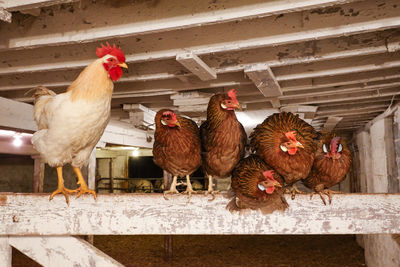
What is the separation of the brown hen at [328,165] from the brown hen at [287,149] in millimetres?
158

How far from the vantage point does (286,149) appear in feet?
4.94

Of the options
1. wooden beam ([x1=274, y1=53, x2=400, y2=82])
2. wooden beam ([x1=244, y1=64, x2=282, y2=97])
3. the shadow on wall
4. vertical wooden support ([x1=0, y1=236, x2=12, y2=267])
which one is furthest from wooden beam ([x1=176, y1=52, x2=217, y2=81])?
the shadow on wall

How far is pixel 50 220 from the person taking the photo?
143 cm

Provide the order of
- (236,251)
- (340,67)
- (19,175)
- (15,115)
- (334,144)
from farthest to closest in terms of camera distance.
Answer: (19,175), (236,251), (15,115), (340,67), (334,144)

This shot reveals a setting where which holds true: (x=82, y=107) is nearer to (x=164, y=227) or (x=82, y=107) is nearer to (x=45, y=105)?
(x=45, y=105)

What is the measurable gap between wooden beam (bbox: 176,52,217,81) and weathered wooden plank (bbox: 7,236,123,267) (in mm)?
1260

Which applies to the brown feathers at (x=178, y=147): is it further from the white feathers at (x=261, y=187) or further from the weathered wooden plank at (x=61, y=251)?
the weathered wooden plank at (x=61, y=251)

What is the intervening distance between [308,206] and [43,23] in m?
1.79

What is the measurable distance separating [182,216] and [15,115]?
2.79m

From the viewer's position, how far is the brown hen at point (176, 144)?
68.0 inches

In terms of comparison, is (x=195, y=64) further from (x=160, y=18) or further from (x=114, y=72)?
(x=114, y=72)

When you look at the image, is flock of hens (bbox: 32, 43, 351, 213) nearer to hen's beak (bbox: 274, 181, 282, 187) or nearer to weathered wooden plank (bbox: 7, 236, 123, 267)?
hen's beak (bbox: 274, 181, 282, 187)

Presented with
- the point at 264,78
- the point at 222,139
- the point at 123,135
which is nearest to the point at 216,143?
the point at 222,139

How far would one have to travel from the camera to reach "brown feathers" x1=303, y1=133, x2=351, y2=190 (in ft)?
5.70
